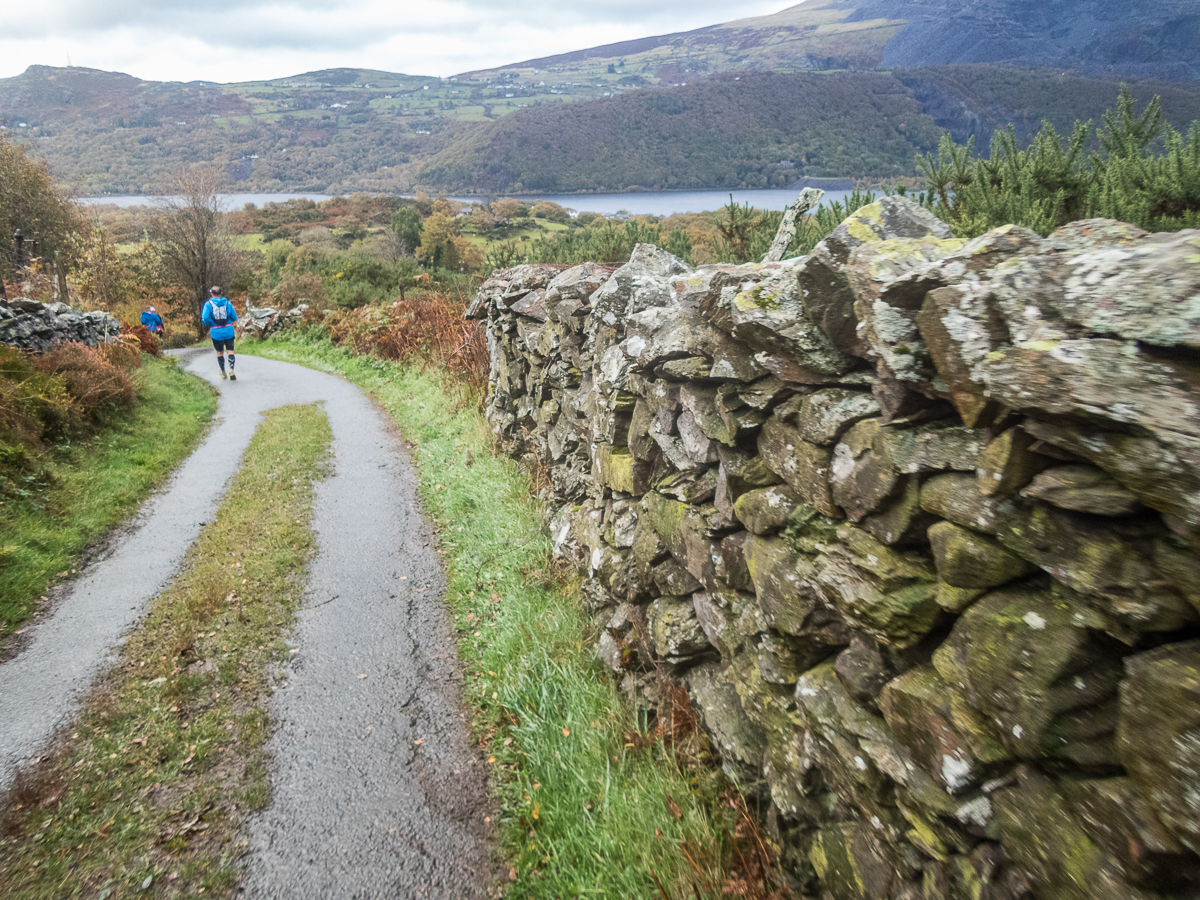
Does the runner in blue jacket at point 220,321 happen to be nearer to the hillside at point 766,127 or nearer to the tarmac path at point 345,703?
the tarmac path at point 345,703

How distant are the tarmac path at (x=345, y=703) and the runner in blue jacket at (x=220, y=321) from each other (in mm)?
10369

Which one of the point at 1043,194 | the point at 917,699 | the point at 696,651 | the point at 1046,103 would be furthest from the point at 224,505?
the point at 1046,103

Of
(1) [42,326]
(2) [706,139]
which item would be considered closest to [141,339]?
(1) [42,326]

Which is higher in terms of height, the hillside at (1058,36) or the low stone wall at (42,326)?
the hillside at (1058,36)

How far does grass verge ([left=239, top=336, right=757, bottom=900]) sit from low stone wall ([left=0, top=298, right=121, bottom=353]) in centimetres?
1047

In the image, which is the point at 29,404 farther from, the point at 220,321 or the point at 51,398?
the point at 220,321

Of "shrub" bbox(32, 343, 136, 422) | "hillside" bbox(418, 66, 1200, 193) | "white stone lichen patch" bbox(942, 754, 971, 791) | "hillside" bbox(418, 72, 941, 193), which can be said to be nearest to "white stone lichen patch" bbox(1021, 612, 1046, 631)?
"white stone lichen patch" bbox(942, 754, 971, 791)

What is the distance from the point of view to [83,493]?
857 cm

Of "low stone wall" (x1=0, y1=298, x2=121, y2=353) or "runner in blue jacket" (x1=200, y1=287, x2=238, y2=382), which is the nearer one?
"low stone wall" (x1=0, y1=298, x2=121, y2=353)

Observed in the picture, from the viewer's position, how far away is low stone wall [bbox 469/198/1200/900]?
5.37 feet

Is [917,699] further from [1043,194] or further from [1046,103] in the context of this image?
[1046,103]

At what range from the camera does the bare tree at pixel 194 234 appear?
3472cm

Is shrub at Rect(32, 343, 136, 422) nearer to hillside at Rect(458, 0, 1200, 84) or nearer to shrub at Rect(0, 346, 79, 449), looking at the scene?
shrub at Rect(0, 346, 79, 449)

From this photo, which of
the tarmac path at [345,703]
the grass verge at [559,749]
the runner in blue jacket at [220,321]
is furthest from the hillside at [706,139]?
the runner in blue jacket at [220,321]
